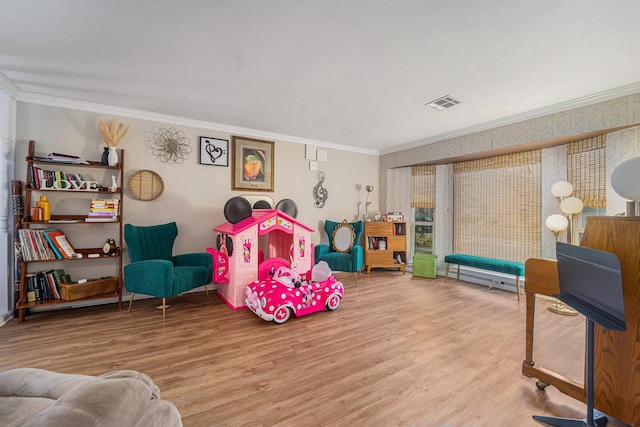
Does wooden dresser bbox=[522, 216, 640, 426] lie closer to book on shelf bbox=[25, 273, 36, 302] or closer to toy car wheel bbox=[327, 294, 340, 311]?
toy car wheel bbox=[327, 294, 340, 311]

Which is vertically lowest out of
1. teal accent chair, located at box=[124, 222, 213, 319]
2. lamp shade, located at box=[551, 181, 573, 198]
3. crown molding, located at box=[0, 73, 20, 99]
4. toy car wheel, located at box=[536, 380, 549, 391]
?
toy car wheel, located at box=[536, 380, 549, 391]

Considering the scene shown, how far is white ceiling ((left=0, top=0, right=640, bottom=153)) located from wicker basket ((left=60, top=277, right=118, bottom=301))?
215 cm

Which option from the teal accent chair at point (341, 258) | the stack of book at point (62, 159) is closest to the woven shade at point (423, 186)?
the teal accent chair at point (341, 258)

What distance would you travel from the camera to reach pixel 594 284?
1339 millimetres

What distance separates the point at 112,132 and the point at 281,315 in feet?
9.81

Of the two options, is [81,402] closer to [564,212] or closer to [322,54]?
[322,54]

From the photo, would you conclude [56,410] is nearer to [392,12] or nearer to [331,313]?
[392,12]

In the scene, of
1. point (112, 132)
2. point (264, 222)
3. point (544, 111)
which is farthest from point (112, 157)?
point (544, 111)

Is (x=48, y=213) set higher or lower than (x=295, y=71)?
lower

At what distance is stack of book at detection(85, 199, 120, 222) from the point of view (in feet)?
10.3

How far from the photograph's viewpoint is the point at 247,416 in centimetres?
158

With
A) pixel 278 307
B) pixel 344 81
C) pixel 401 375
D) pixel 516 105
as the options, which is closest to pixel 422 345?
pixel 401 375

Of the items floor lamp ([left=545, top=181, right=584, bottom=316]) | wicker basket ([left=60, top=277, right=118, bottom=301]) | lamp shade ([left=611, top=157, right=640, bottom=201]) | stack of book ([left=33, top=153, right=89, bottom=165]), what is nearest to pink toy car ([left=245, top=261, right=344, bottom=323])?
wicker basket ([left=60, top=277, right=118, bottom=301])

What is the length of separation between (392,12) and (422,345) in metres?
2.66
